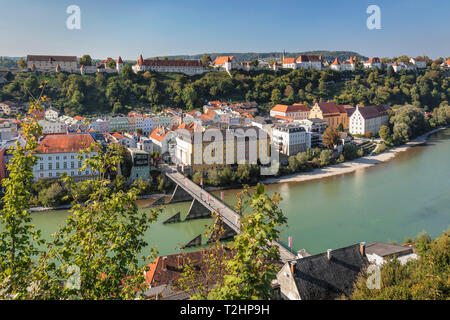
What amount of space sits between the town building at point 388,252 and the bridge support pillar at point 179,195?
289 inches

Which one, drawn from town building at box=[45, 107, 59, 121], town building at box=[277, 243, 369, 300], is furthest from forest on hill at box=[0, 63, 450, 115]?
town building at box=[277, 243, 369, 300]

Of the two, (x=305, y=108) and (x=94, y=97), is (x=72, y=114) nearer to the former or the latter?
(x=94, y=97)

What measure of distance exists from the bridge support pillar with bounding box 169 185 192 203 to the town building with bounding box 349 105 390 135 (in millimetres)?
14622

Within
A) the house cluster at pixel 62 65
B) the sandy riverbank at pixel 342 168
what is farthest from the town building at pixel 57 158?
the house cluster at pixel 62 65

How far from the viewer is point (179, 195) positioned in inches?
528

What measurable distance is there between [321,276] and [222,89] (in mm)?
25738

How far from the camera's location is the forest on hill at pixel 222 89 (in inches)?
1040

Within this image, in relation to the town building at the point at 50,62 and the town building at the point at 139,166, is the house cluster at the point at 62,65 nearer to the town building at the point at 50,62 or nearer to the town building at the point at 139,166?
the town building at the point at 50,62

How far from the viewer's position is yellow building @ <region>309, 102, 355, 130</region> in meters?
24.4

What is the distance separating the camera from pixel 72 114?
942 inches

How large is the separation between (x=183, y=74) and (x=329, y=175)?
68.2ft

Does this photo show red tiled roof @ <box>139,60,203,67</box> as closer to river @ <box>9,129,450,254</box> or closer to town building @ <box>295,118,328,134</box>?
town building @ <box>295,118,328,134</box>
